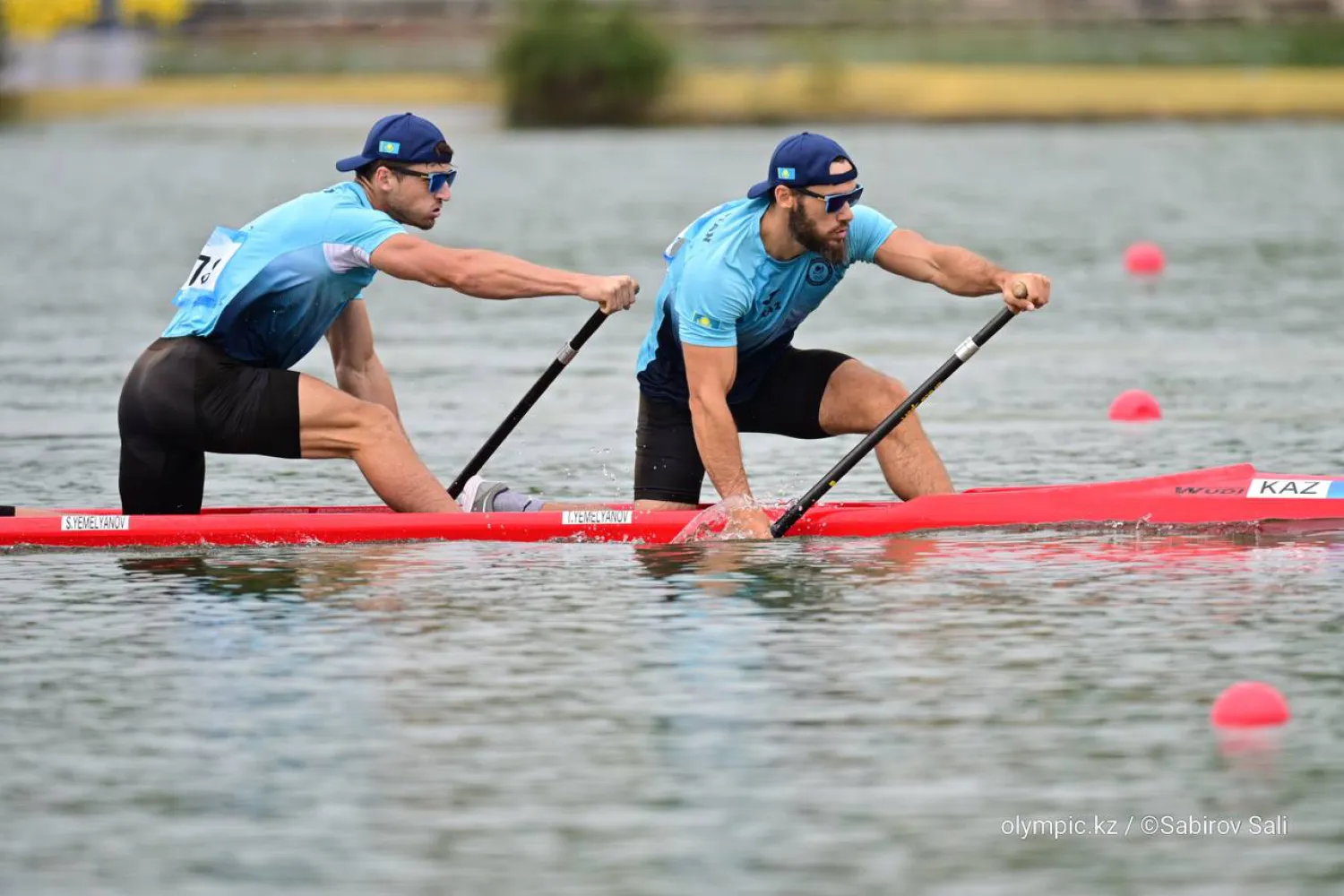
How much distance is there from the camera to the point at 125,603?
10320mm

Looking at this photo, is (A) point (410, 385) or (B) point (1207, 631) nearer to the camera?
(B) point (1207, 631)

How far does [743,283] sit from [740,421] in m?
0.92

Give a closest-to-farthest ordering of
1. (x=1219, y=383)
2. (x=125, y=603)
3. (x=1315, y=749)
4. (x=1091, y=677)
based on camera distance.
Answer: (x=1315, y=749) → (x=1091, y=677) → (x=125, y=603) → (x=1219, y=383)

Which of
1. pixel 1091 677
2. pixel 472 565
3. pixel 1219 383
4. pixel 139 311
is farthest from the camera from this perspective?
pixel 139 311

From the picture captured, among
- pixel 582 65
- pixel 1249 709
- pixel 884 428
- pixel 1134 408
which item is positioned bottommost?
pixel 1249 709

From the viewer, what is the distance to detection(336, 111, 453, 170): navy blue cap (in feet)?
35.5

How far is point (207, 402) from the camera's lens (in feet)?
35.9

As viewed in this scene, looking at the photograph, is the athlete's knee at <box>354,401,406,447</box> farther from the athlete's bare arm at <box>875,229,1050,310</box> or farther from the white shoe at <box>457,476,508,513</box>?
the athlete's bare arm at <box>875,229,1050,310</box>

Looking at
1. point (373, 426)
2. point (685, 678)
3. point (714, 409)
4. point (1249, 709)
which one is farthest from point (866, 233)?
point (1249, 709)

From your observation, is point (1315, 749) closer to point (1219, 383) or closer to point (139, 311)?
point (1219, 383)

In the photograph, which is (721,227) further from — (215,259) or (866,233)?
(215,259)

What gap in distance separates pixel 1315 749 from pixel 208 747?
10.2 feet

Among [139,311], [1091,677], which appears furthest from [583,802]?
[139,311]

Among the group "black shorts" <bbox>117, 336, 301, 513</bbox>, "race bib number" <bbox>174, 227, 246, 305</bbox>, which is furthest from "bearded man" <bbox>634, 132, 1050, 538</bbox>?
"race bib number" <bbox>174, 227, 246, 305</bbox>
